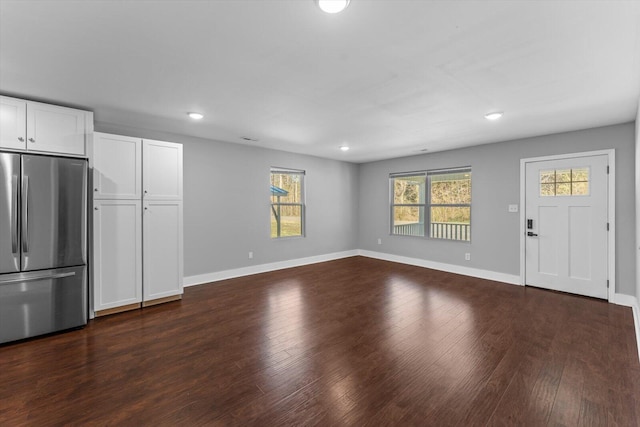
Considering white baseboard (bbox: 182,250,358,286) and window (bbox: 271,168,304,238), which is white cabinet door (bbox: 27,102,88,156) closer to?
white baseboard (bbox: 182,250,358,286)

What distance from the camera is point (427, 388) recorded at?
2041mm

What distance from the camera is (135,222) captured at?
361 cm

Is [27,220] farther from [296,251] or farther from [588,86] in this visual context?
[588,86]

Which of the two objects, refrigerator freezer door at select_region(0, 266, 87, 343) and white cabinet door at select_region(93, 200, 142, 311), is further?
white cabinet door at select_region(93, 200, 142, 311)

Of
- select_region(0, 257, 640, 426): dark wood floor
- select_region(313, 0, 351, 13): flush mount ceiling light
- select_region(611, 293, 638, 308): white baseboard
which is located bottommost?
select_region(0, 257, 640, 426): dark wood floor

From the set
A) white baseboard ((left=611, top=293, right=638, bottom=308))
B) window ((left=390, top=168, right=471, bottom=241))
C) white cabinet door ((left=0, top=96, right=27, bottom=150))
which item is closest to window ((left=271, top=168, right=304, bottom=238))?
window ((left=390, top=168, right=471, bottom=241))

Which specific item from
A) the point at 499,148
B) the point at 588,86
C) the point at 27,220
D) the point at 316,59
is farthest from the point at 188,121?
the point at 499,148

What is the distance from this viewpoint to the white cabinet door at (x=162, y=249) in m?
3.70

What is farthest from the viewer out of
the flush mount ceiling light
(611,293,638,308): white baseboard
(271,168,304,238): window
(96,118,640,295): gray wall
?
(271,168,304,238): window

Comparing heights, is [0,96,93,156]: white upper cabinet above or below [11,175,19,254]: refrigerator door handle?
above

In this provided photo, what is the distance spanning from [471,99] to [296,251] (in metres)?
4.35

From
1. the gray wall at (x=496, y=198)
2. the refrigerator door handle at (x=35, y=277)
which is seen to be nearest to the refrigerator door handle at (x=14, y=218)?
the refrigerator door handle at (x=35, y=277)

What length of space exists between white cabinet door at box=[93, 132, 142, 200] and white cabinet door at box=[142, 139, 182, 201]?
8 cm

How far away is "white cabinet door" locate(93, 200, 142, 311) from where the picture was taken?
11.0ft
